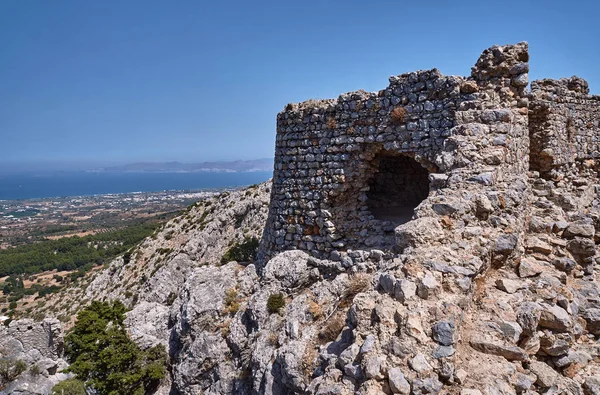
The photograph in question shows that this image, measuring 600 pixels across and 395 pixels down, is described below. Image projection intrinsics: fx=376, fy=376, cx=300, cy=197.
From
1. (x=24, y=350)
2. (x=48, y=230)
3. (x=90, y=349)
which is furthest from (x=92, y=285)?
(x=48, y=230)

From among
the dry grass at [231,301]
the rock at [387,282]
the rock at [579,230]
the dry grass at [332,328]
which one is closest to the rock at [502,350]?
the rock at [387,282]

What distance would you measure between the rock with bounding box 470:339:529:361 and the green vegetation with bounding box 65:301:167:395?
9.46m

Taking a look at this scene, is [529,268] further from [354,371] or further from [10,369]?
[10,369]

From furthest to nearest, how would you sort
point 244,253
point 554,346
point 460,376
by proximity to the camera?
point 244,253, point 554,346, point 460,376

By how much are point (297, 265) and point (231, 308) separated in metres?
2.20

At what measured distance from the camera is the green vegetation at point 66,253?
213ft

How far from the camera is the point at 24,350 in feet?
48.2

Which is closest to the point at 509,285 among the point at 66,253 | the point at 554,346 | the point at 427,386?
the point at 554,346

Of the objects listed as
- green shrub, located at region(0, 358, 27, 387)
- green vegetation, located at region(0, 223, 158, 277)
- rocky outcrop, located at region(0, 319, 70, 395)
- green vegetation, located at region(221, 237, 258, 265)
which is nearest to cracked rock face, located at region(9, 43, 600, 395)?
green vegetation, located at region(221, 237, 258, 265)

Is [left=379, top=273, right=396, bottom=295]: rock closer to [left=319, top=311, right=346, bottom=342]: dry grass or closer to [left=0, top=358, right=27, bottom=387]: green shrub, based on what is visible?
[left=319, top=311, right=346, bottom=342]: dry grass

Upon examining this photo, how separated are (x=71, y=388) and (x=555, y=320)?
489 inches

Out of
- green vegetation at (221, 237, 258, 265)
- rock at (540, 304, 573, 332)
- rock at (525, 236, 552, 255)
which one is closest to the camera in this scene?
rock at (540, 304, 573, 332)

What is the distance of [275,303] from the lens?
8.77 meters

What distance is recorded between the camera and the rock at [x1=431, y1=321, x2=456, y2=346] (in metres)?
3.65
